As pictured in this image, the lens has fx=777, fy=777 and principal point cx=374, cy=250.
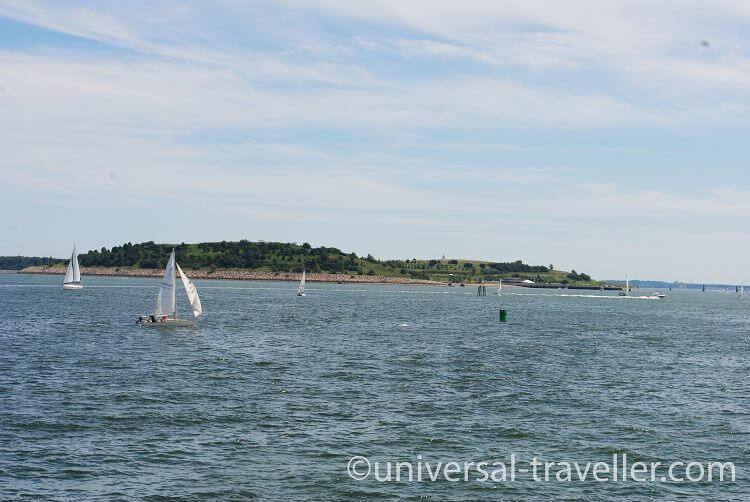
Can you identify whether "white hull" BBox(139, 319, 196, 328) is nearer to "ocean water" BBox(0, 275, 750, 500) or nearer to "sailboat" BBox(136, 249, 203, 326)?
"sailboat" BBox(136, 249, 203, 326)

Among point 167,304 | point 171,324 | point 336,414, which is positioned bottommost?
point 336,414

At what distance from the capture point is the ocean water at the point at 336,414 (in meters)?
34.9

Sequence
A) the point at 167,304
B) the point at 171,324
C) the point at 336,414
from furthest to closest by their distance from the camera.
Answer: the point at 167,304, the point at 171,324, the point at 336,414

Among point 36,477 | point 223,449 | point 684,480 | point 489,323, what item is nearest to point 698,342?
point 489,323

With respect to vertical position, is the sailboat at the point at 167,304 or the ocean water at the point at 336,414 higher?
the sailboat at the point at 167,304

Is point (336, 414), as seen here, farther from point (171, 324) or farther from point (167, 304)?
point (167, 304)

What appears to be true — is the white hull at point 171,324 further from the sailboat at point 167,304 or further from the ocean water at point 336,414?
the ocean water at point 336,414

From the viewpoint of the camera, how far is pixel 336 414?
1902 inches

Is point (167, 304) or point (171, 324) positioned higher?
point (167, 304)

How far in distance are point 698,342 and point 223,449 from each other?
8490cm

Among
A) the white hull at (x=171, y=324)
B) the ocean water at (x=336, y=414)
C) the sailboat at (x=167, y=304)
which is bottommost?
the ocean water at (x=336, y=414)

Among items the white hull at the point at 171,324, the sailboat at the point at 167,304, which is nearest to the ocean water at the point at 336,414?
the white hull at the point at 171,324

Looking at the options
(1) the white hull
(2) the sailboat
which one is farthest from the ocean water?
(2) the sailboat

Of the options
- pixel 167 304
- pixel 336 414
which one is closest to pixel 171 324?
pixel 167 304
